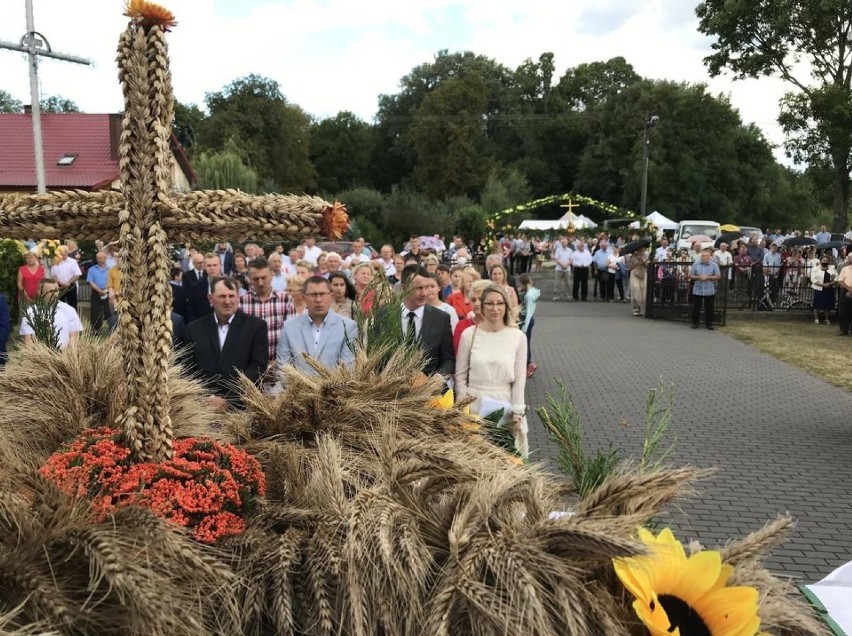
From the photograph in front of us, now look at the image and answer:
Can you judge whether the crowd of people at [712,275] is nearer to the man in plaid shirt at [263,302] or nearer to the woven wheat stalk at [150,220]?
the man in plaid shirt at [263,302]

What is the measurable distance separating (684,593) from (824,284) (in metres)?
18.9

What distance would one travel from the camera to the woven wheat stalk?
7.08 feet

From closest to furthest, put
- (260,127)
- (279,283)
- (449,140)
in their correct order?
(279,283) < (260,127) < (449,140)

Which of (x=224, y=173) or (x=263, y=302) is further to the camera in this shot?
(x=224, y=173)

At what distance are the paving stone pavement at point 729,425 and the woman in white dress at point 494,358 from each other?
1.41m

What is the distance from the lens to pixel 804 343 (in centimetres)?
1580

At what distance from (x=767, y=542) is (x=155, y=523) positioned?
1.54 metres

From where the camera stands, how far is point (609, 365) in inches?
514

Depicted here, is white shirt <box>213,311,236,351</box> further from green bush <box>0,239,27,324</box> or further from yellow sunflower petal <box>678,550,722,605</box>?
green bush <box>0,239,27,324</box>

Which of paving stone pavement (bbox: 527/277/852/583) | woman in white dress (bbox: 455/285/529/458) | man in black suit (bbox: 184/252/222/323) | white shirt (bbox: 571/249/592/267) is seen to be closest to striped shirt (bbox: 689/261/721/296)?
paving stone pavement (bbox: 527/277/852/583)

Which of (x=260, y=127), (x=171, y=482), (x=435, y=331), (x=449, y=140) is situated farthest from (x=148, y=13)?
(x=449, y=140)

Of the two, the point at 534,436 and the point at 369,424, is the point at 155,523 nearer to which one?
the point at 369,424

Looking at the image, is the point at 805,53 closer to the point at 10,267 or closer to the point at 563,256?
the point at 563,256

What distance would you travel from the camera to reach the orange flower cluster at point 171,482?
1886 mm
